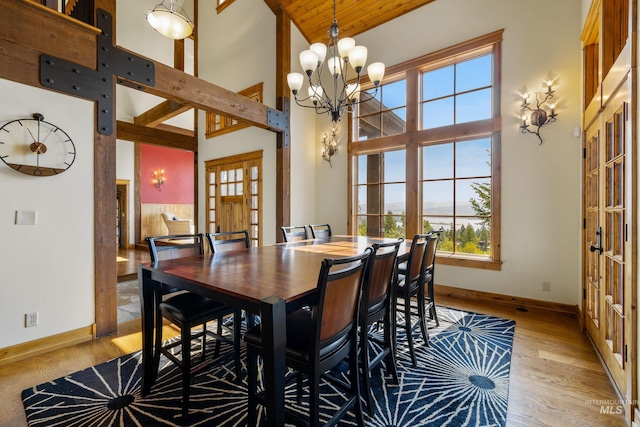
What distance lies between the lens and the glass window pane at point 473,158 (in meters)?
3.64

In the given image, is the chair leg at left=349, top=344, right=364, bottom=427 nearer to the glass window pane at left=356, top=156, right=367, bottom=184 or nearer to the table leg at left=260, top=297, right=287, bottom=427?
the table leg at left=260, top=297, right=287, bottom=427

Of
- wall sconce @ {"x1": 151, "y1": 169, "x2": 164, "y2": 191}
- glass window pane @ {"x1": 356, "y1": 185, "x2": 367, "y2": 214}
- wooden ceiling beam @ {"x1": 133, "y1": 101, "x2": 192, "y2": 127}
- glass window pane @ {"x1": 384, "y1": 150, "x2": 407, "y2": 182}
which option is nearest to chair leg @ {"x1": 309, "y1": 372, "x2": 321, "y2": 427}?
glass window pane @ {"x1": 384, "y1": 150, "x2": 407, "y2": 182}

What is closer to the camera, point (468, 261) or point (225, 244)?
point (225, 244)

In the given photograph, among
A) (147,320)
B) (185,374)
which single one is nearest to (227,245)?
(147,320)

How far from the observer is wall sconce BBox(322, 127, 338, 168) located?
4902 mm

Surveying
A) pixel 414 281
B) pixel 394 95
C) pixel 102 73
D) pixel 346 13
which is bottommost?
pixel 414 281

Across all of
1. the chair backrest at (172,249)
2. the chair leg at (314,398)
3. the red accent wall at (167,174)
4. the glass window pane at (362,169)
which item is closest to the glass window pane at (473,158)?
the glass window pane at (362,169)

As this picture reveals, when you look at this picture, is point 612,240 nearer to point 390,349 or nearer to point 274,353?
point 390,349

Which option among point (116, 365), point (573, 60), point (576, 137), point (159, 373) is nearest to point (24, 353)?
point (116, 365)

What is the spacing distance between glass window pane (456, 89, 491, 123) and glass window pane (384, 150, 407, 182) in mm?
879

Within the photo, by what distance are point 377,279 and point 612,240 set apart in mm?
1726

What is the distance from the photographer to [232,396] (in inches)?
71.0

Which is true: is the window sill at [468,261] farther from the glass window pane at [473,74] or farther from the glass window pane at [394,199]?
the glass window pane at [473,74]

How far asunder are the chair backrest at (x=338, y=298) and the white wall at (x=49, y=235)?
249 cm
